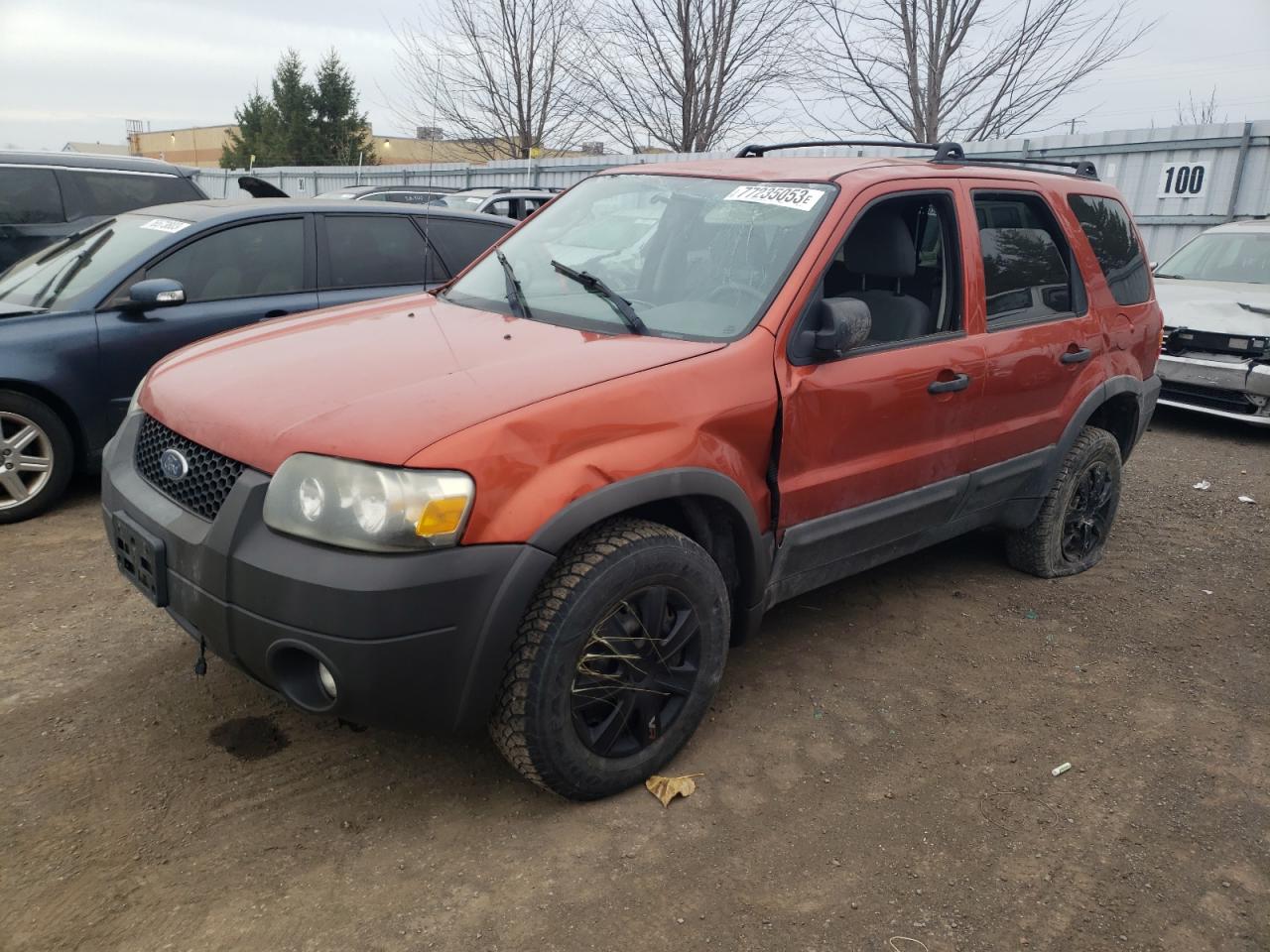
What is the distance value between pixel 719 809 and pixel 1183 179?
11128 millimetres

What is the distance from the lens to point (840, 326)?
3059mm

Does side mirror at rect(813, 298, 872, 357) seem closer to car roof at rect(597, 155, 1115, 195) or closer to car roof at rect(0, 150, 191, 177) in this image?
car roof at rect(597, 155, 1115, 195)

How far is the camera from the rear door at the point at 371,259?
5.70 m

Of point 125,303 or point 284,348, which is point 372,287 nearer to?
point 125,303

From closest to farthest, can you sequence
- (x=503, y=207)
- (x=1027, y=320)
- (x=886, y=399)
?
(x=886, y=399)
(x=1027, y=320)
(x=503, y=207)

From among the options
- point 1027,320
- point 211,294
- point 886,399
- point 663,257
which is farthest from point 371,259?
point 1027,320

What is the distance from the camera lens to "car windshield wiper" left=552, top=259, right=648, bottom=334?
3150mm

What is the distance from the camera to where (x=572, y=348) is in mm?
2943

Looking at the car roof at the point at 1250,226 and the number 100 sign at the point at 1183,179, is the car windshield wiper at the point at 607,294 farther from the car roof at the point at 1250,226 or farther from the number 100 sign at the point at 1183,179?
the number 100 sign at the point at 1183,179

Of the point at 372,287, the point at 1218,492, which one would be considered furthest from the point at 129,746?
the point at 1218,492

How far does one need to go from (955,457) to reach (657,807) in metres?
1.83

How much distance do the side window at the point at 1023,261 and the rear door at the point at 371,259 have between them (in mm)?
3293

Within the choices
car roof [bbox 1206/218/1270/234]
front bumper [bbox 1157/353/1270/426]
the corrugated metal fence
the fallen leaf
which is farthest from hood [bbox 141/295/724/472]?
car roof [bbox 1206/218/1270/234]

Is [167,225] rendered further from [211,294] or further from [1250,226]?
[1250,226]
